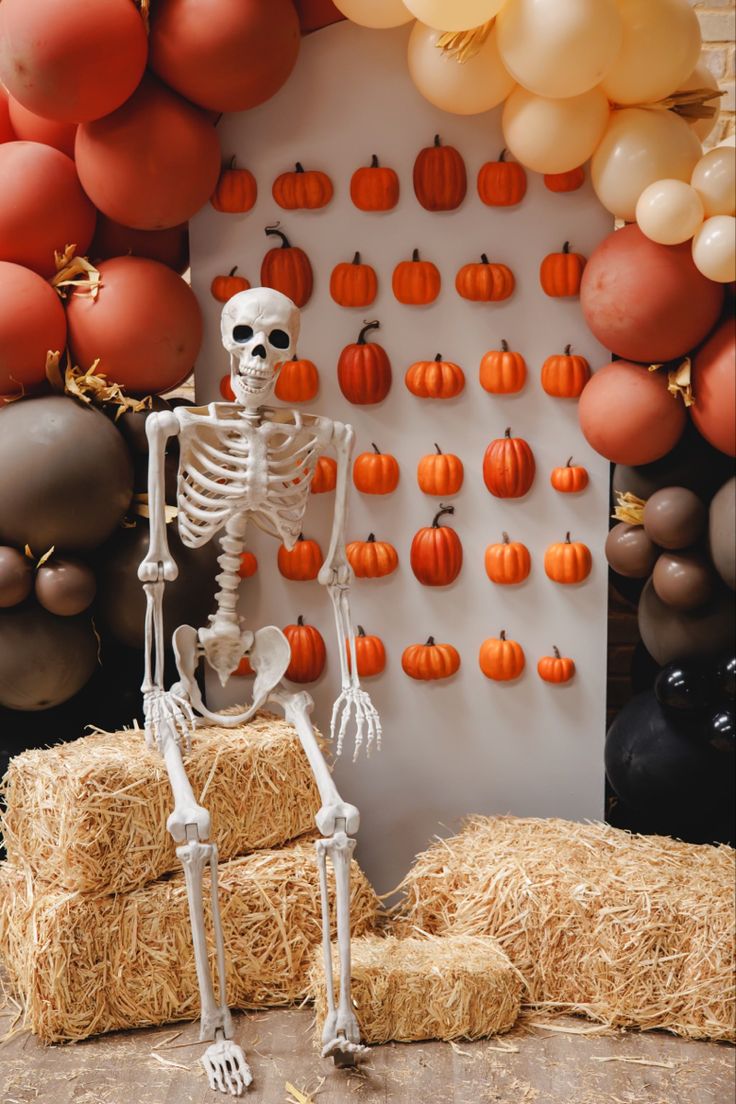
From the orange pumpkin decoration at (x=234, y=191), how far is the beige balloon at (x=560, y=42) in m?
0.82

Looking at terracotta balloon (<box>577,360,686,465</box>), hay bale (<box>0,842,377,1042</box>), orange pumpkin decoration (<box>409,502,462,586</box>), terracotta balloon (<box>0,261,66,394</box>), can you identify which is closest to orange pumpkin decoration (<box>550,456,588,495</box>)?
terracotta balloon (<box>577,360,686,465</box>)

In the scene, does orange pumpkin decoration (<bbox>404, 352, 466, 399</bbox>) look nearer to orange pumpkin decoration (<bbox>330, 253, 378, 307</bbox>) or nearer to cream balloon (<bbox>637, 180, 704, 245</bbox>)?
orange pumpkin decoration (<bbox>330, 253, 378, 307</bbox>)

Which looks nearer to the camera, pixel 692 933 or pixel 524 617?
pixel 692 933

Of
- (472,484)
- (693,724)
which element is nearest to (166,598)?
(472,484)

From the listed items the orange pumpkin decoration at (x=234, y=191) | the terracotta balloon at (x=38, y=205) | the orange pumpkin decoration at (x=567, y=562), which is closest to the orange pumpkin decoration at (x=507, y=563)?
the orange pumpkin decoration at (x=567, y=562)

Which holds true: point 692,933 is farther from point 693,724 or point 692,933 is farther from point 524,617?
point 524,617

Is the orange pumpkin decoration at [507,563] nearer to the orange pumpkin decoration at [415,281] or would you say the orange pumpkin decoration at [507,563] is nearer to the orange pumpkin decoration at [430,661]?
the orange pumpkin decoration at [430,661]

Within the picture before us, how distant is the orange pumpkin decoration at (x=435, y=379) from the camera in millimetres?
3260

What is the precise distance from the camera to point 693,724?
3.03 metres

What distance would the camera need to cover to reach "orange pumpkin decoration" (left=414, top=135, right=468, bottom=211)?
126 inches

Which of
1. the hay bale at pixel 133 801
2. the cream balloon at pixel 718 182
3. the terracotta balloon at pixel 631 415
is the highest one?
the cream balloon at pixel 718 182

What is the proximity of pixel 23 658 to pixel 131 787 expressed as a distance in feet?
1.63

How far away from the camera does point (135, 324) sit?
3.01m

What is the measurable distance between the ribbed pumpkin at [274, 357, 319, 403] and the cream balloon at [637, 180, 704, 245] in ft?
3.39
